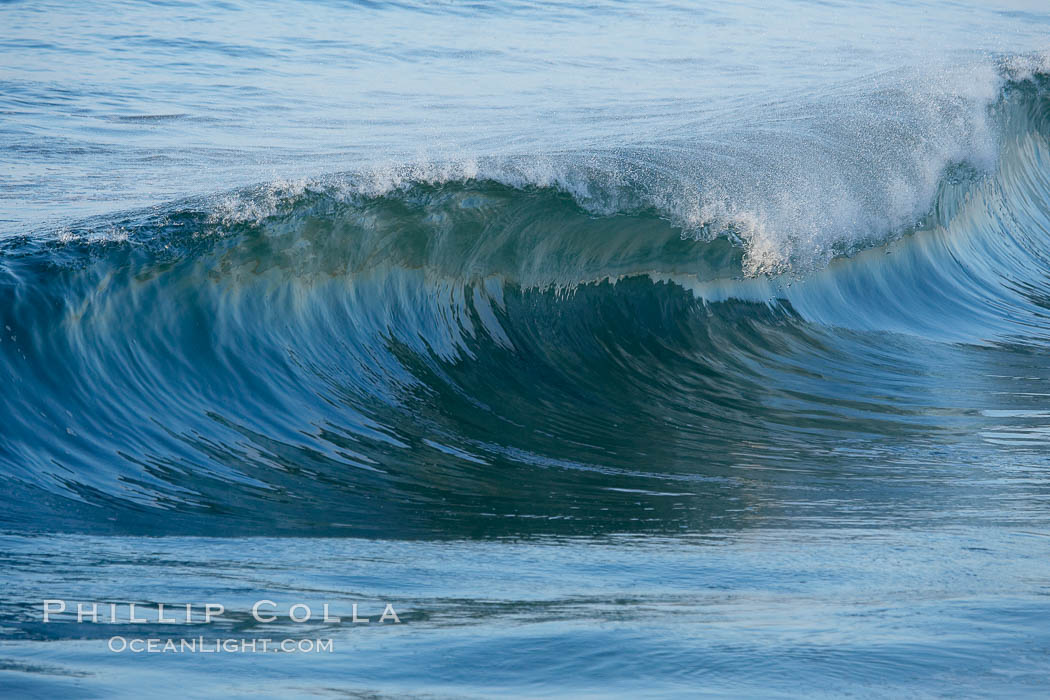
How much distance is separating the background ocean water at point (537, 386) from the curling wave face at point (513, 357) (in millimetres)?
24

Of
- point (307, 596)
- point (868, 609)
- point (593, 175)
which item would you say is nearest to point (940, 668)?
point (868, 609)

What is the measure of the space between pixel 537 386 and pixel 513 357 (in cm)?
34

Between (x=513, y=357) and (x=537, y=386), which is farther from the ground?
(x=513, y=357)

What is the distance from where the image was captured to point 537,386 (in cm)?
589

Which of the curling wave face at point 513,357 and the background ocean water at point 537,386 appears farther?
the curling wave face at point 513,357

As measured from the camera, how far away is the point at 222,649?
2.52 meters

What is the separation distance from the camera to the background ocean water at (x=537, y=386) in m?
2.59

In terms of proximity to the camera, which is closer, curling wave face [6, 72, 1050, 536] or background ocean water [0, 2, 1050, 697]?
background ocean water [0, 2, 1050, 697]

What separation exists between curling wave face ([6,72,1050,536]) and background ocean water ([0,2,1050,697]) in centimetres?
2

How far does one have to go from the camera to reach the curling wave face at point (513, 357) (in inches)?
165

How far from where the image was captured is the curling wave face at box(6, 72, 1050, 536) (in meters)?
4.18

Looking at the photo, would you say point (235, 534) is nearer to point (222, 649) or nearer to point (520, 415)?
point (222, 649)

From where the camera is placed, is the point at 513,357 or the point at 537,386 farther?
the point at 513,357

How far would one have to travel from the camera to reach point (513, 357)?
6.16 m
